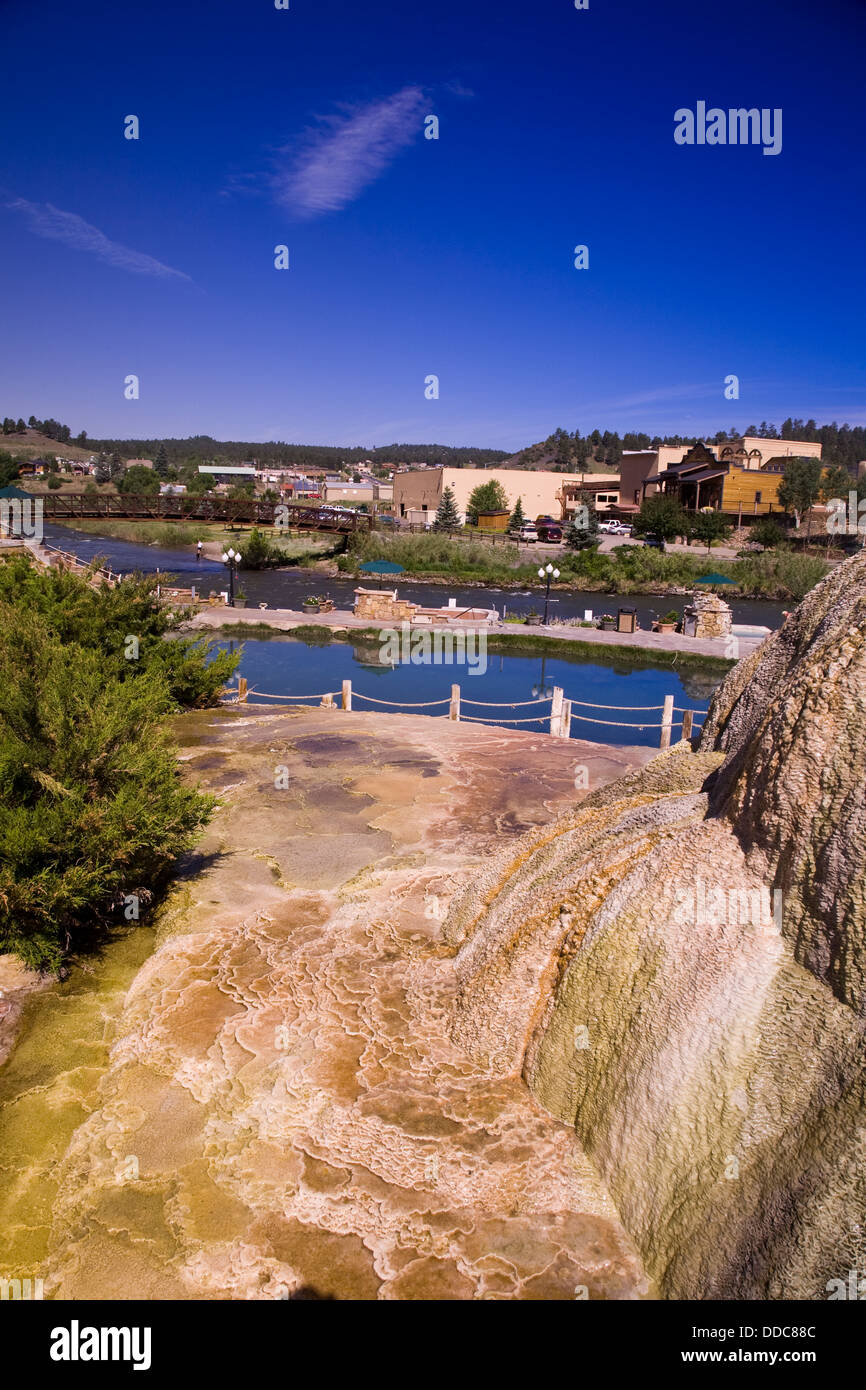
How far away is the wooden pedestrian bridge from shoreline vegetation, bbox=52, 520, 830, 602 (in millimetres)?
1571

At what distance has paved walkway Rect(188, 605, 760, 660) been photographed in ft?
89.7

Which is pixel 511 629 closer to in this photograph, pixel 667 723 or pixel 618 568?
pixel 667 723

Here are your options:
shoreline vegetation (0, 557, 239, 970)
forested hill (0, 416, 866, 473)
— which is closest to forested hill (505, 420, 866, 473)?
forested hill (0, 416, 866, 473)

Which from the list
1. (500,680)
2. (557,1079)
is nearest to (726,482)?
(500,680)

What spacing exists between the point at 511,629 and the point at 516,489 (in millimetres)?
45014

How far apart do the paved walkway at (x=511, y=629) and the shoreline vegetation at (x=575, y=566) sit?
14.2 metres

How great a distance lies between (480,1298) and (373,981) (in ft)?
7.71

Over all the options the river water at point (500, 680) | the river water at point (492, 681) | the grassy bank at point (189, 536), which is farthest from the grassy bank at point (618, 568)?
the river water at point (492, 681)

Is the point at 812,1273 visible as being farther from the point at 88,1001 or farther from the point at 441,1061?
the point at 88,1001

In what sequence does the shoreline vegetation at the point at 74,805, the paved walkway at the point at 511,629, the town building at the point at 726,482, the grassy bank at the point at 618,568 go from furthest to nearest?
the town building at the point at 726,482, the grassy bank at the point at 618,568, the paved walkway at the point at 511,629, the shoreline vegetation at the point at 74,805

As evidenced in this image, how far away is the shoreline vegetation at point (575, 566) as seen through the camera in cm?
4522

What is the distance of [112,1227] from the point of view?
3.97m

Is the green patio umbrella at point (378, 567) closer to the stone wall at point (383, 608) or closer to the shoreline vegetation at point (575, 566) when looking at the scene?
the stone wall at point (383, 608)
